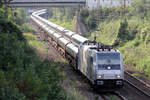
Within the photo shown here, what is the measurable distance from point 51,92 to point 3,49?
3094 mm

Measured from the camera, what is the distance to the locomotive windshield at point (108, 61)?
53.6 feet

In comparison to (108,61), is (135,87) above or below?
below

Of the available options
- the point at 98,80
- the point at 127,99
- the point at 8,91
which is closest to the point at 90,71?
the point at 98,80

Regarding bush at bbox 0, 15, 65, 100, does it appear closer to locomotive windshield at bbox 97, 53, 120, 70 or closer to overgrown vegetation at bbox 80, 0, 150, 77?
locomotive windshield at bbox 97, 53, 120, 70

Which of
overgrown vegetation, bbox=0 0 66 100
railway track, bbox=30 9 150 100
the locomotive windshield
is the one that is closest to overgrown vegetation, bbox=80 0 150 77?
railway track, bbox=30 9 150 100

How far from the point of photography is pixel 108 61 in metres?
16.4

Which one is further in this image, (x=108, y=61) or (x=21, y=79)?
(x=108, y=61)

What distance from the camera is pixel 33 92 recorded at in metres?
9.64

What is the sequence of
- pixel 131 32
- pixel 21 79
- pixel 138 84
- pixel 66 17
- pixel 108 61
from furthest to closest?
pixel 66 17
pixel 131 32
pixel 138 84
pixel 108 61
pixel 21 79

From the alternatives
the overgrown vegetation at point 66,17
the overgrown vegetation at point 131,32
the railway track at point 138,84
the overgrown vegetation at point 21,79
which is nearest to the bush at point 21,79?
the overgrown vegetation at point 21,79

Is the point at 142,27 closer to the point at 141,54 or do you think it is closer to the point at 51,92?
the point at 141,54

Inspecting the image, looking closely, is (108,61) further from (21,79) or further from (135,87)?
(21,79)

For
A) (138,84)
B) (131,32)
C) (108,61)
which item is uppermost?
(108,61)

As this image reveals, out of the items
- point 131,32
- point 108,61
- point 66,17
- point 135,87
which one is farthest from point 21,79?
point 66,17
